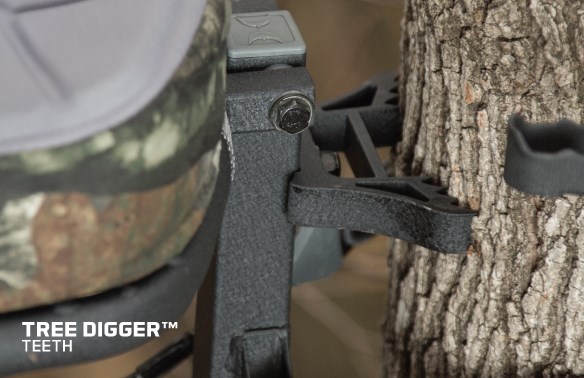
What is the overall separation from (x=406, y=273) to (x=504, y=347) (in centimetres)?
15

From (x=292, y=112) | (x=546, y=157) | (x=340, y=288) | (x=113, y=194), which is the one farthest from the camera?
(x=340, y=288)

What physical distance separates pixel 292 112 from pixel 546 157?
0.22 m

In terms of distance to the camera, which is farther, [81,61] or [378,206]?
[378,206]

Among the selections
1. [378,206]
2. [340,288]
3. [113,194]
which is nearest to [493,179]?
[378,206]

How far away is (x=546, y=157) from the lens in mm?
646

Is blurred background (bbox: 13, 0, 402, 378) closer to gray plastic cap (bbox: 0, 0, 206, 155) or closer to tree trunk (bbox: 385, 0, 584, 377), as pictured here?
tree trunk (bbox: 385, 0, 584, 377)

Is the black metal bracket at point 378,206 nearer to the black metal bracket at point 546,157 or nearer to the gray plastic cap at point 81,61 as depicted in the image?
the black metal bracket at point 546,157

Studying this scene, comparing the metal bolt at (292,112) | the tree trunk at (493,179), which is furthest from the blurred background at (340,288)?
the metal bolt at (292,112)

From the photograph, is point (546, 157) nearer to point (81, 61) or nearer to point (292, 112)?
point (292, 112)

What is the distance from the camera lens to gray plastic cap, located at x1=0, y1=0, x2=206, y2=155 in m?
0.44

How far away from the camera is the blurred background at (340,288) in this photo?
1703 mm

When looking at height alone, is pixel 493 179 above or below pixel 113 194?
below

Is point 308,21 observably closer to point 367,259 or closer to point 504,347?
point 367,259

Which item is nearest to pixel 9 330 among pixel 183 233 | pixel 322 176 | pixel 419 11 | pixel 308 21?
pixel 183 233
